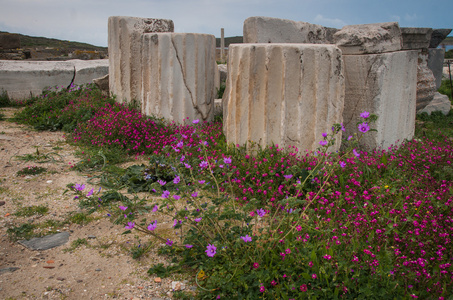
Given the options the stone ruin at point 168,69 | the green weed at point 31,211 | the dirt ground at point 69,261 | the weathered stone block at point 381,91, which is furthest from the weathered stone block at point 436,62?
the green weed at point 31,211

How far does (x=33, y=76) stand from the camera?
8.43 meters

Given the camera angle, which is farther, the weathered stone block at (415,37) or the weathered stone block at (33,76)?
the weathered stone block at (33,76)

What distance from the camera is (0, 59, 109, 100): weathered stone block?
8305 millimetres

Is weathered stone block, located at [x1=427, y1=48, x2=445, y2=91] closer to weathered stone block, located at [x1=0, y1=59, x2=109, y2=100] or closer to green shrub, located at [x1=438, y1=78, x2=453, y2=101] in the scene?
green shrub, located at [x1=438, y1=78, x2=453, y2=101]

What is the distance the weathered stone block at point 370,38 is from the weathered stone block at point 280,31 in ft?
2.81

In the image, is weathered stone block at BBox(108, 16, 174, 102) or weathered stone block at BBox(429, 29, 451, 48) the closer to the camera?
weathered stone block at BBox(108, 16, 174, 102)

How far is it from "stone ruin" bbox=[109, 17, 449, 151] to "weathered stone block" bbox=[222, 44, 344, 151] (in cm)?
1

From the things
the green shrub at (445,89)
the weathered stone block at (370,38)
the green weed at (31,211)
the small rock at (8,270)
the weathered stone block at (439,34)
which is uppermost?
the weathered stone block at (439,34)

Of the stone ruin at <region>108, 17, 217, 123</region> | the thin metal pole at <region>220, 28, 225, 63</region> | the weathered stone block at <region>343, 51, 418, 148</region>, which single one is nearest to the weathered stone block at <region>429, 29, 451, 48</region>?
the weathered stone block at <region>343, 51, 418, 148</region>

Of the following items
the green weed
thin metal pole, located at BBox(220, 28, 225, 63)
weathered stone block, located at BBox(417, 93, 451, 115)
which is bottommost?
the green weed

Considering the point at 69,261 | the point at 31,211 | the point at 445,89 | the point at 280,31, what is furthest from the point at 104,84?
the point at 445,89

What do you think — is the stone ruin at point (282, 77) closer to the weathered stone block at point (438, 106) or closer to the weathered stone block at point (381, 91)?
the weathered stone block at point (381, 91)

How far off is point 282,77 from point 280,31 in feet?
5.80

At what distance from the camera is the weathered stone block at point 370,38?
5072 millimetres
